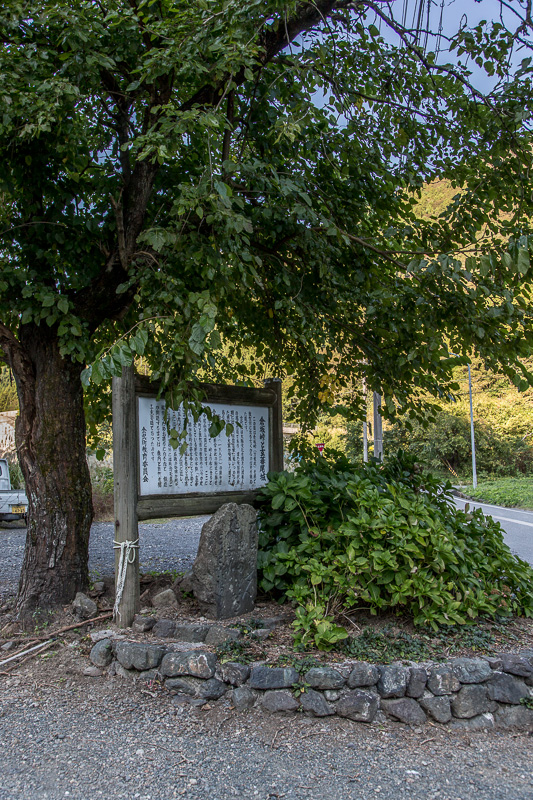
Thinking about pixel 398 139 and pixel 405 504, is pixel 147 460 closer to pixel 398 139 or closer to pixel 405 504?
A: pixel 405 504

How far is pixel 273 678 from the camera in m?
3.41

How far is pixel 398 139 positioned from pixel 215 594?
4.78 m

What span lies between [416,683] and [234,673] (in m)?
1.12

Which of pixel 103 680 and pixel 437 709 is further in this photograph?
pixel 103 680

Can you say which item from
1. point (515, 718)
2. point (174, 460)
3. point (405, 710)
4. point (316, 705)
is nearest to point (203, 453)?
point (174, 460)

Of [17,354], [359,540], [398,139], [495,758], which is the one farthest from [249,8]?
[495,758]

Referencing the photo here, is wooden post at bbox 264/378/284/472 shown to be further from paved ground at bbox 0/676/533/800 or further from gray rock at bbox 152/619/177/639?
paved ground at bbox 0/676/533/800

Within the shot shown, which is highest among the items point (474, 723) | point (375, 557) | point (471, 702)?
point (375, 557)

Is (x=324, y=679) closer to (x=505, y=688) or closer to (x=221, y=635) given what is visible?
(x=221, y=635)

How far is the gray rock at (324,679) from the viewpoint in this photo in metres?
3.34

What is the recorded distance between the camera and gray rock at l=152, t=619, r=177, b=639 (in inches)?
159

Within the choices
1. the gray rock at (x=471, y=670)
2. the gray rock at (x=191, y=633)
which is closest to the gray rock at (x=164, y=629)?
the gray rock at (x=191, y=633)

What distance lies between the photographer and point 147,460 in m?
4.44

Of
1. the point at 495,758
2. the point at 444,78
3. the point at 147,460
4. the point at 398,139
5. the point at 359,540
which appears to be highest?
the point at 444,78
